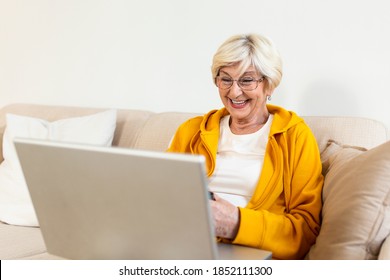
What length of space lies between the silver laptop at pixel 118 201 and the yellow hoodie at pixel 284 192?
461 mm

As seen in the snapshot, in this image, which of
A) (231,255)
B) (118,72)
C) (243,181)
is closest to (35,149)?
(231,255)

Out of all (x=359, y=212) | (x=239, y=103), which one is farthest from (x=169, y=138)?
(x=359, y=212)

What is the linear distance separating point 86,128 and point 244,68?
2.83 ft

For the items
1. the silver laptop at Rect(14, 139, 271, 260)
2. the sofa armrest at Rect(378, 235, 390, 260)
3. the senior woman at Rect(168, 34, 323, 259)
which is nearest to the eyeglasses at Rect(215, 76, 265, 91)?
the senior woman at Rect(168, 34, 323, 259)

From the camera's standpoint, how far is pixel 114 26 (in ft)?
8.57

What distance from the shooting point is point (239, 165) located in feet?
5.56

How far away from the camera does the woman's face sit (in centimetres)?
169

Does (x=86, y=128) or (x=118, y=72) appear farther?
(x=118, y=72)

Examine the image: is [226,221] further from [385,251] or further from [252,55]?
[252,55]

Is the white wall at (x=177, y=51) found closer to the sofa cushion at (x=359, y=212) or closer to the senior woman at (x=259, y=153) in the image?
the senior woman at (x=259, y=153)

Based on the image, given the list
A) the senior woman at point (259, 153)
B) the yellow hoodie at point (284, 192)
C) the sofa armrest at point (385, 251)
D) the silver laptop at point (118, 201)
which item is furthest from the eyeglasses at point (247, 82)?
the silver laptop at point (118, 201)

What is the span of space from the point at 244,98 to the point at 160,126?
53 centimetres

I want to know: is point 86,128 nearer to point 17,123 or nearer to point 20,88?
point 17,123

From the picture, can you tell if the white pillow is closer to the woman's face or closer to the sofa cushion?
the woman's face
